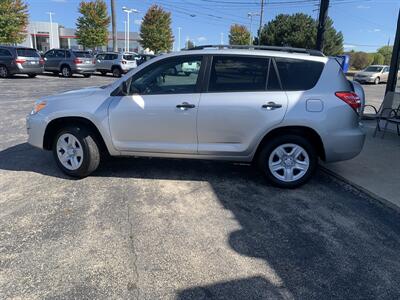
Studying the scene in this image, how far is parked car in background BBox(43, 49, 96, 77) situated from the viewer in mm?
23672

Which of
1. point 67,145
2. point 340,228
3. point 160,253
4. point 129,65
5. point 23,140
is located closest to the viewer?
point 160,253

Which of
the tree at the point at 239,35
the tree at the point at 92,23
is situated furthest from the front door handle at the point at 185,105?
the tree at the point at 239,35

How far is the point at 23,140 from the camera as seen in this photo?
7168mm

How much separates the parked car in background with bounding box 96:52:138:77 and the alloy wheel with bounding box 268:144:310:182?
23.2 meters

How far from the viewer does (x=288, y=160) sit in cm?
492

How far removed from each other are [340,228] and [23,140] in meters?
5.87

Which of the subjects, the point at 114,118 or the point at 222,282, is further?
the point at 114,118

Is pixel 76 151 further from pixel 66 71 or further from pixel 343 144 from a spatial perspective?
pixel 66 71

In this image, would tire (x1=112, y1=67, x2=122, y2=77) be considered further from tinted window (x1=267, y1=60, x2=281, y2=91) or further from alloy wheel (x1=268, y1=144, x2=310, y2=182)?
alloy wheel (x1=268, y1=144, x2=310, y2=182)

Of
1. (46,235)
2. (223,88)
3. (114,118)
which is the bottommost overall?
(46,235)

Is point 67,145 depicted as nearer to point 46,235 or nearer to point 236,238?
point 46,235

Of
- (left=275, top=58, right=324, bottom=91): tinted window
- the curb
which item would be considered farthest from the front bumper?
the curb

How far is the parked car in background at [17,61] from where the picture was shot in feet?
65.7

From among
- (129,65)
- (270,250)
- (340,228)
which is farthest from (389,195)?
(129,65)
